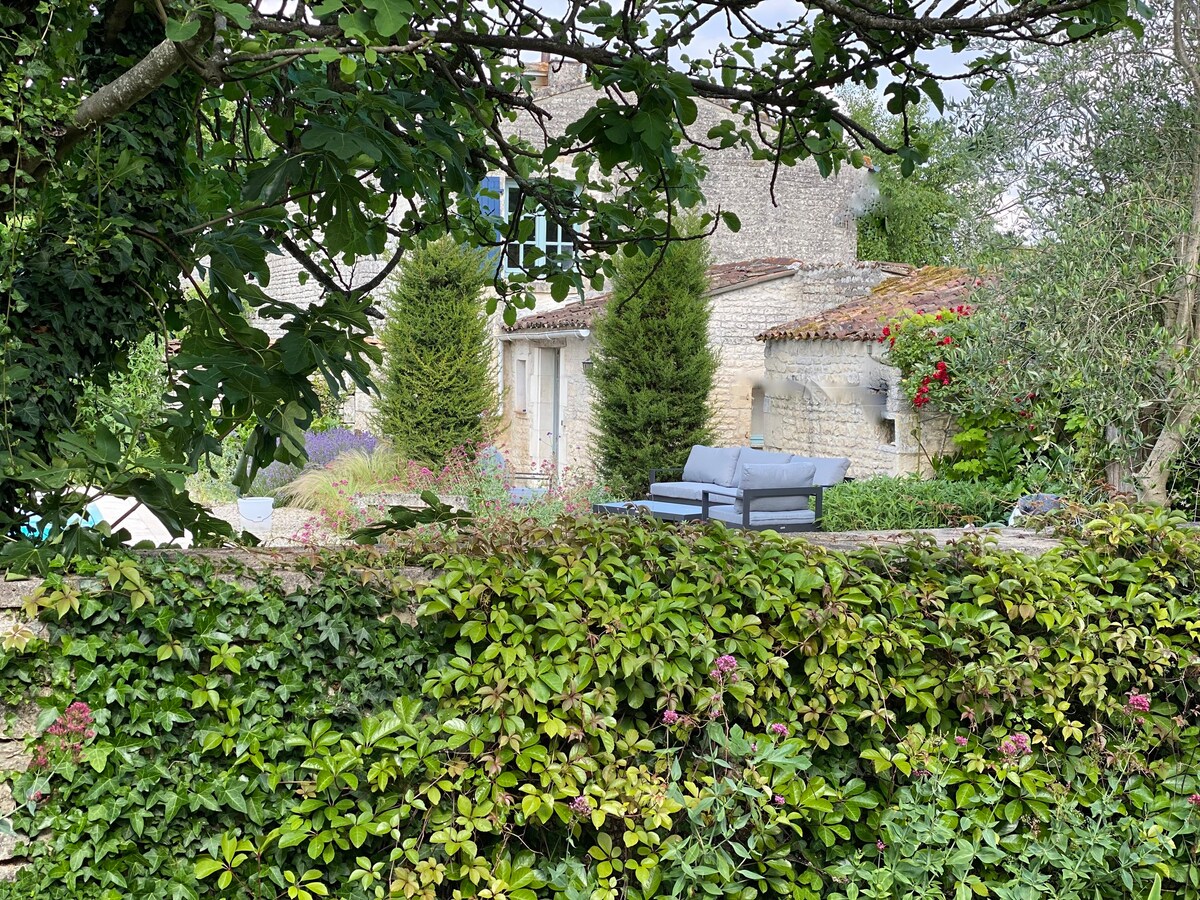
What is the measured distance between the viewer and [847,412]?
1397cm

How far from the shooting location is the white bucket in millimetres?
11367

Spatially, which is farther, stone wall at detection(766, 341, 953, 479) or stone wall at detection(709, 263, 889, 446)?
stone wall at detection(709, 263, 889, 446)

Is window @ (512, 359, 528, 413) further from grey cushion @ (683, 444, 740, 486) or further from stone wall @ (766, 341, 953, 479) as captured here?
grey cushion @ (683, 444, 740, 486)

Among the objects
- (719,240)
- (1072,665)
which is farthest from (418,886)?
(719,240)

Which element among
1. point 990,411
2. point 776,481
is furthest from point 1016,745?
point 776,481

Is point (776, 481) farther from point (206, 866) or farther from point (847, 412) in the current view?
point (206, 866)

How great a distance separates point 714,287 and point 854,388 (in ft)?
11.7

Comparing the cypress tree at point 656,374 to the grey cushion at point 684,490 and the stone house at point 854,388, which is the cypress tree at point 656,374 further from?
the stone house at point 854,388

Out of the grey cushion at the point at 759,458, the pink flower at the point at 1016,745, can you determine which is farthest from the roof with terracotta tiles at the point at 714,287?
the pink flower at the point at 1016,745

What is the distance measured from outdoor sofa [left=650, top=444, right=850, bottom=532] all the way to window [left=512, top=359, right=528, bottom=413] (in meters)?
5.67

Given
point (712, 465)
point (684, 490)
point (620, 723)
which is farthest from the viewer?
point (712, 465)

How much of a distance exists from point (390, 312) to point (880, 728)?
15.1 meters

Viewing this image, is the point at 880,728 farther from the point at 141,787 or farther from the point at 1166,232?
the point at 1166,232

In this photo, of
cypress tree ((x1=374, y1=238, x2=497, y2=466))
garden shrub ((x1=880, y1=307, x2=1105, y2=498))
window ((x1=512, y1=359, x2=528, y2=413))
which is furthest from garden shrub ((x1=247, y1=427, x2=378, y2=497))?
garden shrub ((x1=880, y1=307, x2=1105, y2=498))
